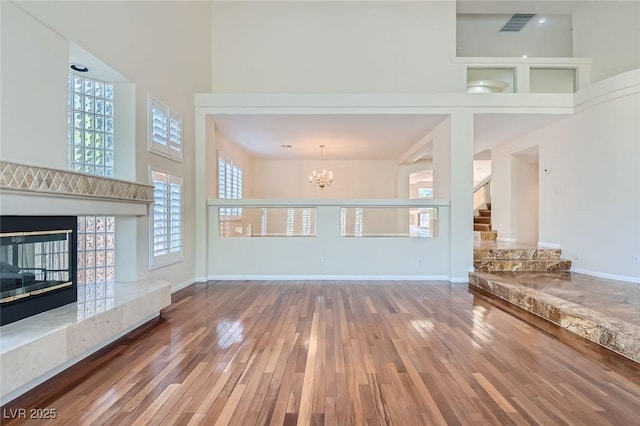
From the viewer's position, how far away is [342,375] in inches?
89.6

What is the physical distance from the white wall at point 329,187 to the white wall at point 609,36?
17.3 feet

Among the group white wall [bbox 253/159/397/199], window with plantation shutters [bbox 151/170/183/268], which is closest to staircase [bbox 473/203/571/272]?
white wall [bbox 253/159/397/199]

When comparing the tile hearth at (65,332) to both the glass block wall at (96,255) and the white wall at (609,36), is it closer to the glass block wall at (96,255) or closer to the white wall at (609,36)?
the glass block wall at (96,255)

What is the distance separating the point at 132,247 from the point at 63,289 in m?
1.04

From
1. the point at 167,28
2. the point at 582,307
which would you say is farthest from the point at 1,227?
the point at 582,307

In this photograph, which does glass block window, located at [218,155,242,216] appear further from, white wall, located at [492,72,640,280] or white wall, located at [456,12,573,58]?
white wall, located at [492,72,640,280]

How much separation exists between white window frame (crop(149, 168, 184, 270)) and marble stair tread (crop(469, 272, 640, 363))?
4.74 metres

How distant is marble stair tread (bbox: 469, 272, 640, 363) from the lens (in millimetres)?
2746

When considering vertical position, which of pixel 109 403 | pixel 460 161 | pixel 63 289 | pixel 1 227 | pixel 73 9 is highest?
pixel 73 9

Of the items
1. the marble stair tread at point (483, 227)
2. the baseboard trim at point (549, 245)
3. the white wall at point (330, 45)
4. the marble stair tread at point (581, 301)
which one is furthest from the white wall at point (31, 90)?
the marble stair tread at point (483, 227)

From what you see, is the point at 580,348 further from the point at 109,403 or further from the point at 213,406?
the point at 109,403

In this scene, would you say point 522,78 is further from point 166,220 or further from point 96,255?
point 96,255

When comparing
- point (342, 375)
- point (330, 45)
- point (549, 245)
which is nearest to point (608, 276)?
point (549, 245)

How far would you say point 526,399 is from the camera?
6.51 feet
